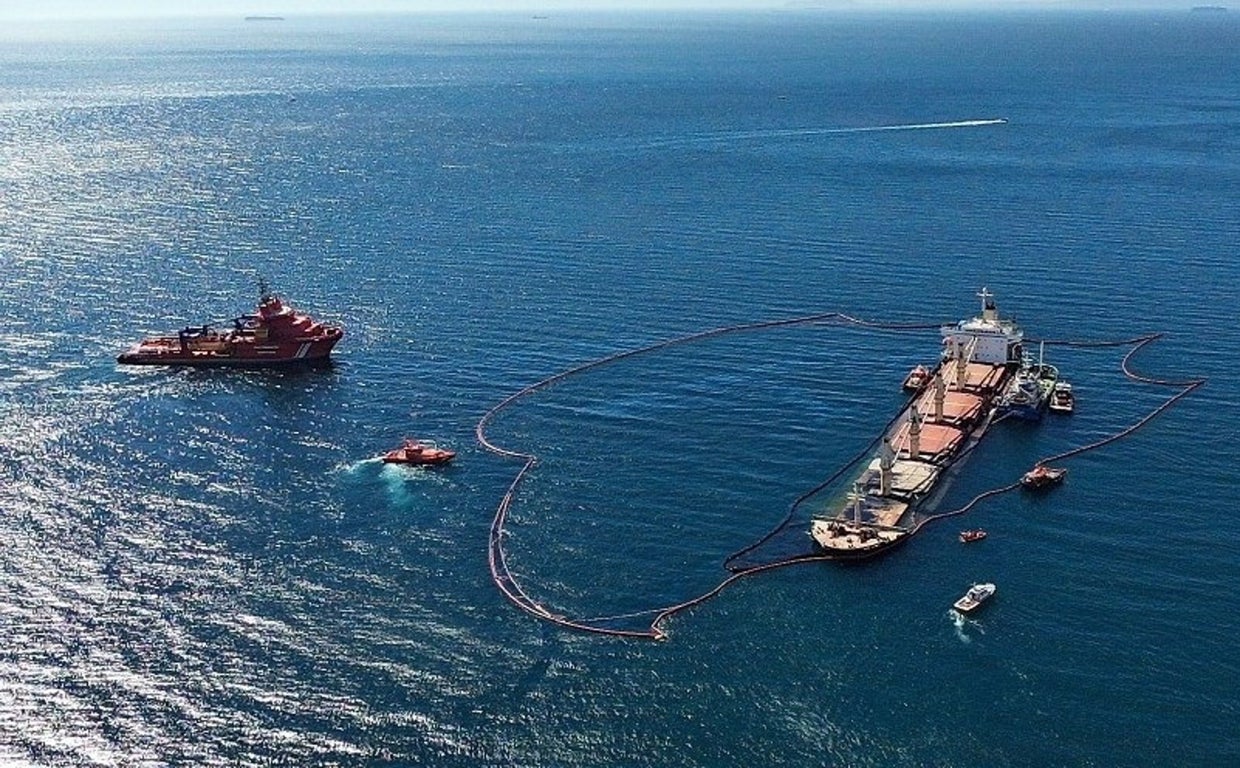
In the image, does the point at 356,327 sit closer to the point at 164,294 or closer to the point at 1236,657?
the point at 164,294

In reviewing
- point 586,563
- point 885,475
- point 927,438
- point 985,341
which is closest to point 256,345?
point 586,563

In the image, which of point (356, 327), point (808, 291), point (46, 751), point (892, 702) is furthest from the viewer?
point (808, 291)

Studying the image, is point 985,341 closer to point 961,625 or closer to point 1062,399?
point 1062,399

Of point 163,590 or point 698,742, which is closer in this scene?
point 698,742

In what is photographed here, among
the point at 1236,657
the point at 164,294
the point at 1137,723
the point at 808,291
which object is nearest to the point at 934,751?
the point at 1137,723

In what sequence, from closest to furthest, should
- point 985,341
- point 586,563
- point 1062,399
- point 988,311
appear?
1. point 586,563
2. point 1062,399
3. point 985,341
4. point 988,311
